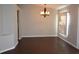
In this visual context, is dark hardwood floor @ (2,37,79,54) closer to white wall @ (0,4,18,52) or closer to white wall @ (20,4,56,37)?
white wall @ (0,4,18,52)

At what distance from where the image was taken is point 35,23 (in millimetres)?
8734

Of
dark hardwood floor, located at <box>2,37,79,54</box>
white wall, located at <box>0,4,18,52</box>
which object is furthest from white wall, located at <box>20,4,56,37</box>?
white wall, located at <box>0,4,18,52</box>

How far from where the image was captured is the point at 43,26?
8.80 m

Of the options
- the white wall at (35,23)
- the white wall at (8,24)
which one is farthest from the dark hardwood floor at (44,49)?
the white wall at (35,23)

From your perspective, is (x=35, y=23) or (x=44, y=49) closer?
(x=44, y=49)

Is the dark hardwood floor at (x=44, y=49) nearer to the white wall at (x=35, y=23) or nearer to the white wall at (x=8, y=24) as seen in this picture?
the white wall at (x=8, y=24)

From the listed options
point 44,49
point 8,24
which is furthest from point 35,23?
point 44,49

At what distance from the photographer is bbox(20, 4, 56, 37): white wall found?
8.52 meters

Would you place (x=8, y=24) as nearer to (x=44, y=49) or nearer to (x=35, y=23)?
(x=44, y=49)

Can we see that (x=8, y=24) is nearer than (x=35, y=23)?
Yes

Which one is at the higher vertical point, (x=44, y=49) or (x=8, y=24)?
(x=8, y=24)

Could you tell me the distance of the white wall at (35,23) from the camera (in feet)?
27.9
